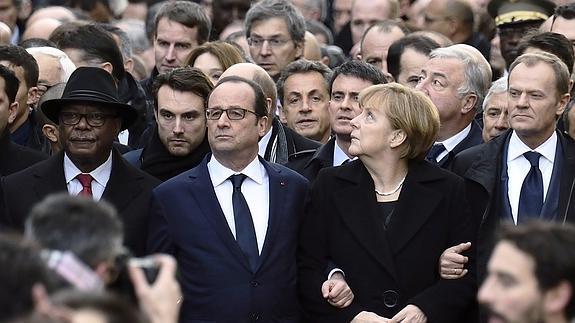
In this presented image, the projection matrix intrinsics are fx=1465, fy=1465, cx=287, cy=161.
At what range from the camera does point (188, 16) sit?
42.1ft

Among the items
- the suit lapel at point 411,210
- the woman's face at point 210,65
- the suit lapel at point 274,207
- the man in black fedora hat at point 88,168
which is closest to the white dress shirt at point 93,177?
the man in black fedora hat at point 88,168

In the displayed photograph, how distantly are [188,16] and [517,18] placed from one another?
290 cm

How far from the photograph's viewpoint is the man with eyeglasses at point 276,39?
12633 millimetres

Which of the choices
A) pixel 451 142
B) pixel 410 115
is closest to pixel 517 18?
pixel 451 142

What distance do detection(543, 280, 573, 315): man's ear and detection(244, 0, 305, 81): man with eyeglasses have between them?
21.8 feet

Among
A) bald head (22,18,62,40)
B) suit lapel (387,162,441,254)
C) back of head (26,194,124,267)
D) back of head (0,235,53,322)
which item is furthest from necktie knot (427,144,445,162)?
back of head (0,235,53,322)

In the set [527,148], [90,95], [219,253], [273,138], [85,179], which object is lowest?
[219,253]

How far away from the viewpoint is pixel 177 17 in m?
12.8

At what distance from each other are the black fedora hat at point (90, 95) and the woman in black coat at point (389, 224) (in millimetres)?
1358

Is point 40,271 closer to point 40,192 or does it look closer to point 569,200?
point 40,192

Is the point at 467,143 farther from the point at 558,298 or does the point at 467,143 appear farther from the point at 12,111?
the point at 558,298

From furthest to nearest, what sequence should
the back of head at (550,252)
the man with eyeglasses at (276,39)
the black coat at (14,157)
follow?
the man with eyeglasses at (276,39)
the black coat at (14,157)
the back of head at (550,252)

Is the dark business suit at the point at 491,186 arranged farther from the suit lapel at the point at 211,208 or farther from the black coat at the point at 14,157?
the black coat at the point at 14,157

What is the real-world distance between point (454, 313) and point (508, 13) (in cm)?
492
